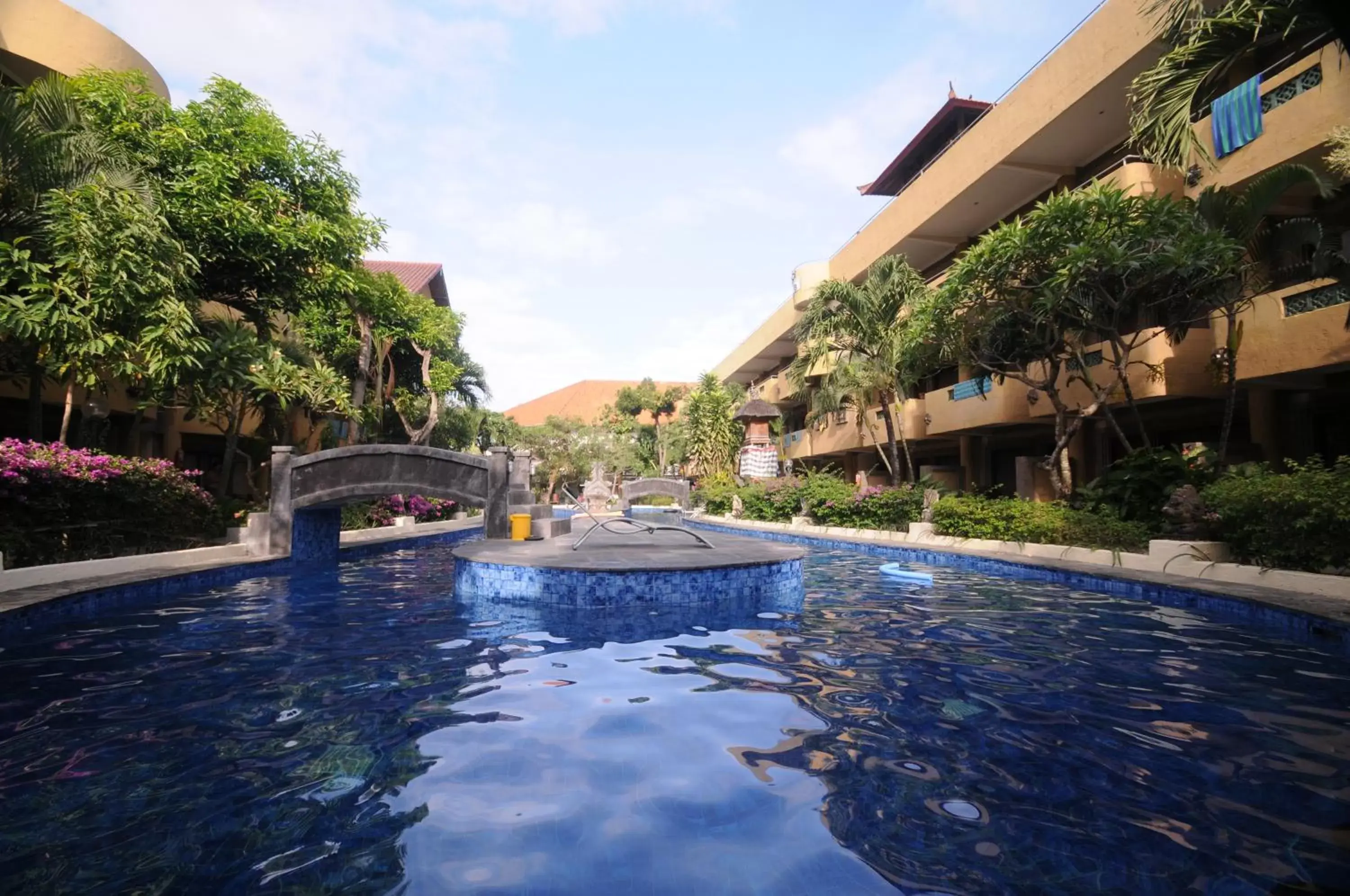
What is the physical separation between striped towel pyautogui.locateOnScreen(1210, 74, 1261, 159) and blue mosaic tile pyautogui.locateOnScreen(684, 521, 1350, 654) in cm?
802

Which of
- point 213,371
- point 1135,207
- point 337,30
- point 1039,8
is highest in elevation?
point 1039,8

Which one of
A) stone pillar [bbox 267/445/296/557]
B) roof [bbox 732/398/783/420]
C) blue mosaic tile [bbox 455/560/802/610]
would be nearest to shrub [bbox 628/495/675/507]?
roof [bbox 732/398/783/420]

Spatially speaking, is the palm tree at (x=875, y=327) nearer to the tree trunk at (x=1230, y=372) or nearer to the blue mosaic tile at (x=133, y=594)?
the tree trunk at (x=1230, y=372)

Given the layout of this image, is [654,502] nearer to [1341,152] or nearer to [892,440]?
[892,440]

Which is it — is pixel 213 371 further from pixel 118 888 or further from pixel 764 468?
pixel 764 468

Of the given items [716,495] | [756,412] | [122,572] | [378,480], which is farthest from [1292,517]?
[716,495]

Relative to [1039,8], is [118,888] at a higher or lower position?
lower

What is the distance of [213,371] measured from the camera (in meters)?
12.7

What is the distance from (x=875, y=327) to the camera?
18156 millimetres

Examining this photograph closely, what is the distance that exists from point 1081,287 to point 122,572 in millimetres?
15736

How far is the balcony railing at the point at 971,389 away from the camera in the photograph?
16531 mm

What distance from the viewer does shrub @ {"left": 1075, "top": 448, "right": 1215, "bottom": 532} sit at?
1085cm

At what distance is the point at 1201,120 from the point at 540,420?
289 feet

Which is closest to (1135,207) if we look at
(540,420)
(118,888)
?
(118,888)
